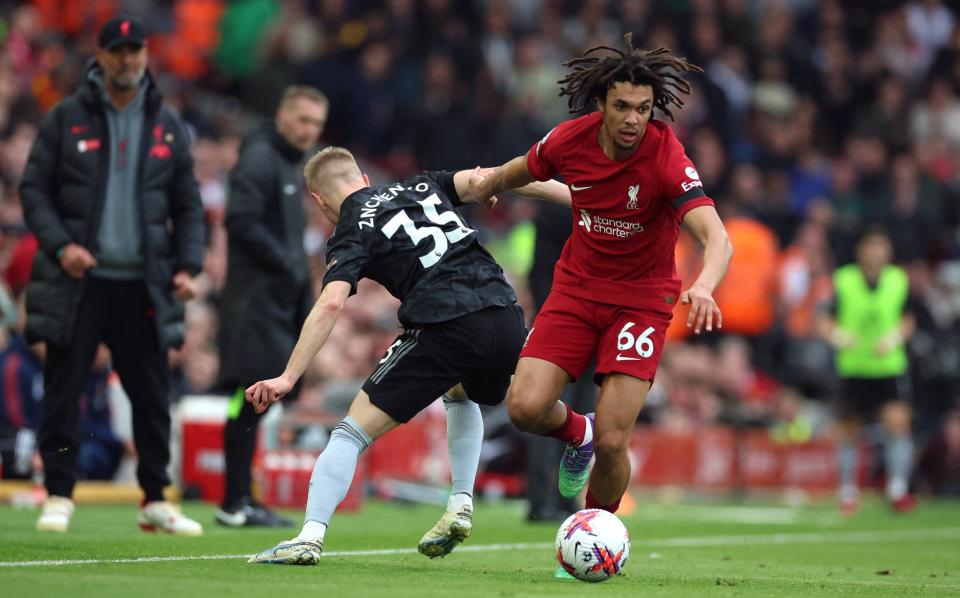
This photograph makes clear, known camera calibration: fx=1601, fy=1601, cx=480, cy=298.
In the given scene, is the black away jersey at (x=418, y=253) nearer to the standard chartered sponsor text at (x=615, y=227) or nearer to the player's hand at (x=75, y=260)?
the standard chartered sponsor text at (x=615, y=227)

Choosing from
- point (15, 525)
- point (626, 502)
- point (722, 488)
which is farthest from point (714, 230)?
point (722, 488)

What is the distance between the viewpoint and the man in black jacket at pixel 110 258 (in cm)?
909

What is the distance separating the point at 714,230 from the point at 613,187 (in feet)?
2.07

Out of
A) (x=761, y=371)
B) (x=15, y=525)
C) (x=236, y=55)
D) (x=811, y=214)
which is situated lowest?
(x=15, y=525)

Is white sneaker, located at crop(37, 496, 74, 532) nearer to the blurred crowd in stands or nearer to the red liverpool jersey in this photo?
the red liverpool jersey

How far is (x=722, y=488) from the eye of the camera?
58.4 ft

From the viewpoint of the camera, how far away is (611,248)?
25.5 feet

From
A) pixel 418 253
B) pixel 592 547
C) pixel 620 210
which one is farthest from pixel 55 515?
pixel 620 210

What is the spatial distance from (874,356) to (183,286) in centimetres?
851

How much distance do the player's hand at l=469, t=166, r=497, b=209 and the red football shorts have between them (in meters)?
0.61

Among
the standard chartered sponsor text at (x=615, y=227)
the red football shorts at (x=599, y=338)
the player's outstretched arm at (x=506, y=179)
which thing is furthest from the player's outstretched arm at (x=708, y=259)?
the player's outstretched arm at (x=506, y=179)

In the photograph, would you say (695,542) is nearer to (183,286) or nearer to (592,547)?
(592,547)

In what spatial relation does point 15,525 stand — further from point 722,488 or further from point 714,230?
point 722,488

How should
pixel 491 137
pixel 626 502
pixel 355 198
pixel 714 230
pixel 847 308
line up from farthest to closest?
pixel 491 137 → pixel 847 308 → pixel 626 502 → pixel 355 198 → pixel 714 230
